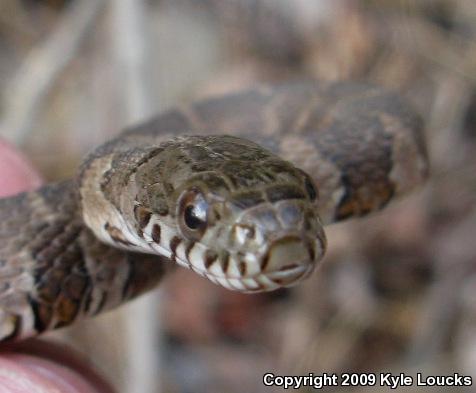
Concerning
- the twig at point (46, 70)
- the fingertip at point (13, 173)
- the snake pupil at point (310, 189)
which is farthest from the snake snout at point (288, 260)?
the twig at point (46, 70)

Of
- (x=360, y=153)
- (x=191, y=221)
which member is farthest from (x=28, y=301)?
(x=360, y=153)

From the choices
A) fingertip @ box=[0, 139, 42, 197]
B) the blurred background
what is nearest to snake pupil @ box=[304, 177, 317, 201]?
fingertip @ box=[0, 139, 42, 197]

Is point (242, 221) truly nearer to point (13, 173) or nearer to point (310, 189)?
point (310, 189)

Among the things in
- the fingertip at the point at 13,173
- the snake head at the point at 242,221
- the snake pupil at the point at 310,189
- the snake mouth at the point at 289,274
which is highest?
the fingertip at the point at 13,173

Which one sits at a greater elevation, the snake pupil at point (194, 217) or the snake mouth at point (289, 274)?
the snake pupil at point (194, 217)

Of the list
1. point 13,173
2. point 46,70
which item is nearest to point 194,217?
point 13,173

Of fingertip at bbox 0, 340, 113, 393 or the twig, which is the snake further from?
the twig

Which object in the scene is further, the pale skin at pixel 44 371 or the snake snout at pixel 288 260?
the pale skin at pixel 44 371

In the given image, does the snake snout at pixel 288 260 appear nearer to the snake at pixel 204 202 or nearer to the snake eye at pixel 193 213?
the snake at pixel 204 202
